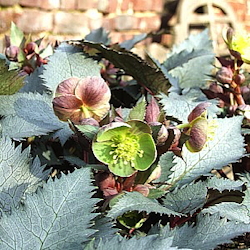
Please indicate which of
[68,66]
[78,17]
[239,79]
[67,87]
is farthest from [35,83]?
[78,17]

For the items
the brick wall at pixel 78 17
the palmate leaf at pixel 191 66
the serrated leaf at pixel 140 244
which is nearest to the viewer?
the serrated leaf at pixel 140 244

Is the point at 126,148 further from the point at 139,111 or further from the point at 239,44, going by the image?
the point at 239,44

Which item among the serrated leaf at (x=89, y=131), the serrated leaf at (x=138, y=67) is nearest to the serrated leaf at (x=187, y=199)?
the serrated leaf at (x=89, y=131)

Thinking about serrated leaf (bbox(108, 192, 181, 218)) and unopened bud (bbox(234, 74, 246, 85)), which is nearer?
serrated leaf (bbox(108, 192, 181, 218))

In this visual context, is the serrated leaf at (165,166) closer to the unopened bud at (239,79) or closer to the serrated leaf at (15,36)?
the unopened bud at (239,79)

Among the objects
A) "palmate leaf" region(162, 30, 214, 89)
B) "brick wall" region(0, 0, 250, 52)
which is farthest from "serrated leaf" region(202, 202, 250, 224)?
"brick wall" region(0, 0, 250, 52)

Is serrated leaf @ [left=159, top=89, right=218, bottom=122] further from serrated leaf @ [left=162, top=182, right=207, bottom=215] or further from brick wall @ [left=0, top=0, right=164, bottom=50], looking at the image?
brick wall @ [left=0, top=0, right=164, bottom=50]
